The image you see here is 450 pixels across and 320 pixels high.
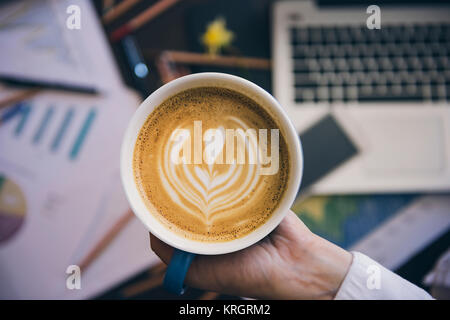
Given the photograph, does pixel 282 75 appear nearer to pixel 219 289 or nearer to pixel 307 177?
pixel 307 177

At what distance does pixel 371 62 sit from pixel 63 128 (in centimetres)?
83

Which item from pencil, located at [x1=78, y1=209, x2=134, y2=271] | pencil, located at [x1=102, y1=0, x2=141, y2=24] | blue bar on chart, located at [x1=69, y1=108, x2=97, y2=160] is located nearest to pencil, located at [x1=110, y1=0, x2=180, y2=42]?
pencil, located at [x1=102, y1=0, x2=141, y2=24]

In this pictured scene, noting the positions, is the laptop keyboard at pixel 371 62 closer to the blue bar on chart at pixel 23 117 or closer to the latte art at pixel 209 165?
the latte art at pixel 209 165

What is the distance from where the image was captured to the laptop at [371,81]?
0.84m

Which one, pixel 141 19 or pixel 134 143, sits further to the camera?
pixel 141 19

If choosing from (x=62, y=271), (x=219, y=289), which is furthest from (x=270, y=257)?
(x=62, y=271)

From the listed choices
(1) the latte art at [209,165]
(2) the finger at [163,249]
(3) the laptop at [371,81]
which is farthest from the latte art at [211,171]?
(3) the laptop at [371,81]

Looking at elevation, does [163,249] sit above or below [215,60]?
below

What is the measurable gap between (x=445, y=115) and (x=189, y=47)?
708 millimetres

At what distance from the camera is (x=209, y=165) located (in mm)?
613

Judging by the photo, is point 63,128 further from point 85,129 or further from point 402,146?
point 402,146

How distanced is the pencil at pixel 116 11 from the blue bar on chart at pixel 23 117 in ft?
1.02

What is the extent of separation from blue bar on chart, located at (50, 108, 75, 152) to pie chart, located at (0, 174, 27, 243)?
0.53 ft

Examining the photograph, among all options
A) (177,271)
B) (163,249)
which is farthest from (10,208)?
(177,271)
